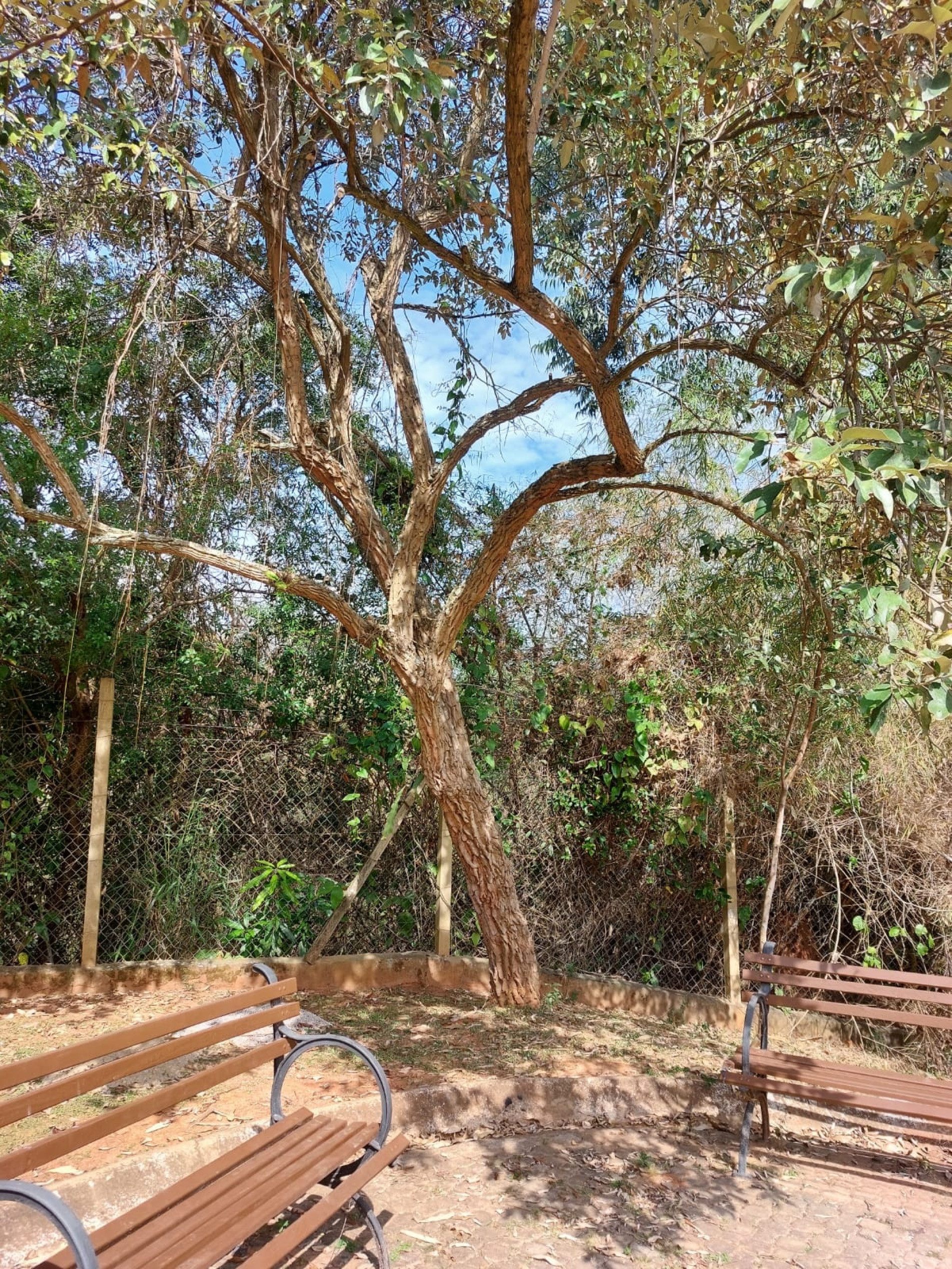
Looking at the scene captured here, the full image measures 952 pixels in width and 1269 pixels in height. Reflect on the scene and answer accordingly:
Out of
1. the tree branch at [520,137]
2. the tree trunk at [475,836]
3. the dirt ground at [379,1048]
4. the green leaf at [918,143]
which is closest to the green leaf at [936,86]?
the green leaf at [918,143]

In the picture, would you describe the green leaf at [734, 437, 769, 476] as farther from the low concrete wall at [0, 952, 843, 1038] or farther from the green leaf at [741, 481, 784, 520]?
the low concrete wall at [0, 952, 843, 1038]

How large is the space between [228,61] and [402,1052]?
5.49 m

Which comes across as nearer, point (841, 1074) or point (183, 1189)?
point (183, 1189)

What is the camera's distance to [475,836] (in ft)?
19.3

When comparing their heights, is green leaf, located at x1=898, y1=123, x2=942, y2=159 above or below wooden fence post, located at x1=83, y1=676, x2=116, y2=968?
above

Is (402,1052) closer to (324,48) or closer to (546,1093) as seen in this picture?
(546,1093)

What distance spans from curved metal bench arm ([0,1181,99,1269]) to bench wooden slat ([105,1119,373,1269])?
381mm

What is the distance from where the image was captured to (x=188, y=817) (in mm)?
6262

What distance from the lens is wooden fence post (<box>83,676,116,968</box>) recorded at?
18.8 ft

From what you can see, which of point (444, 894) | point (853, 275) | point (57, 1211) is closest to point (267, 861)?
point (444, 894)

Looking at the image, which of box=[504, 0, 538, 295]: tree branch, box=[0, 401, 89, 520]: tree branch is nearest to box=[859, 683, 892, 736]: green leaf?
box=[504, 0, 538, 295]: tree branch

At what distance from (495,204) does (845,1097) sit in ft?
17.7

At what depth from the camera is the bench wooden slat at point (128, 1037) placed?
2258 mm

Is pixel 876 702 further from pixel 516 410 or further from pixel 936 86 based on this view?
pixel 516 410
